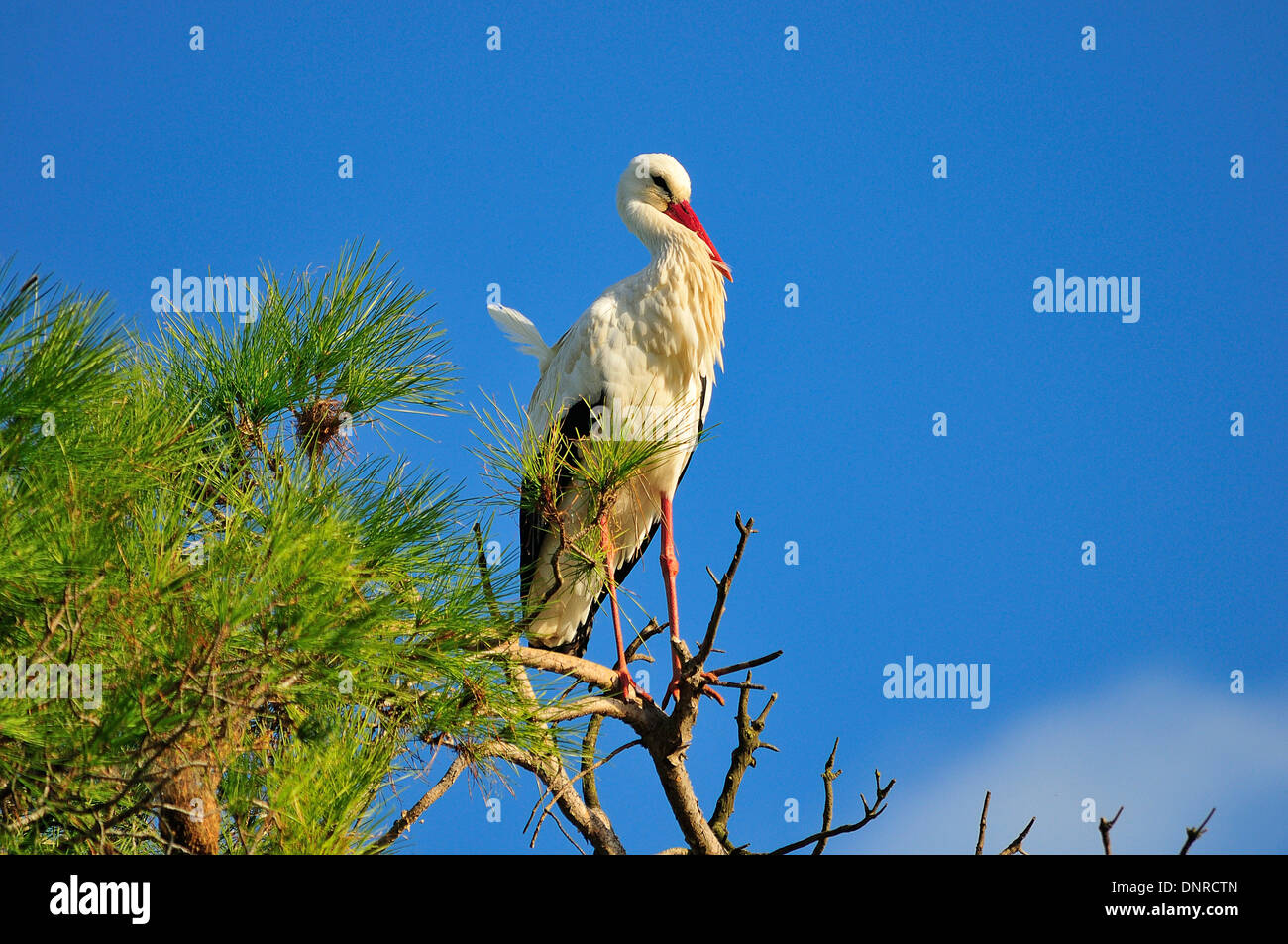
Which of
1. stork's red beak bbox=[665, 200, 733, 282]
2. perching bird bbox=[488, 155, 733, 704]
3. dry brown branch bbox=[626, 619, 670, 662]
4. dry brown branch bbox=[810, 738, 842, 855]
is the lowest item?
dry brown branch bbox=[810, 738, 842, 855]

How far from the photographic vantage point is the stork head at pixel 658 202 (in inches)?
173

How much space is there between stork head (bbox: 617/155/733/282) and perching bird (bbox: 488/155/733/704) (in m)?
0.01

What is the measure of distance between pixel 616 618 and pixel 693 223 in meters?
1.82

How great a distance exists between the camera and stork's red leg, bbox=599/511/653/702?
2.69 metres

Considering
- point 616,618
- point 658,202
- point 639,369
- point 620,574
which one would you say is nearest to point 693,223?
point 658,202

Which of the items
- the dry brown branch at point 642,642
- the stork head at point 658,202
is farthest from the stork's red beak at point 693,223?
the dry brown branch at point 642,642

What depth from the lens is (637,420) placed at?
3.71 m

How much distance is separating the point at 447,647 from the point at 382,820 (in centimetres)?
37

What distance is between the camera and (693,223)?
446cm

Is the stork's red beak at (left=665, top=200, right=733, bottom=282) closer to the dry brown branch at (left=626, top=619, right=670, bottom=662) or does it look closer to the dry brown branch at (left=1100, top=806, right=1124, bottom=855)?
the dry brown branch at (left=626, top=619, right=670, bottom=662)

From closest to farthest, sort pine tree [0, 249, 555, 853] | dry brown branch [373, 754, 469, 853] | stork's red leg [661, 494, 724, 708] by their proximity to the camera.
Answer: pine tree [0, 249, 555, 853] → dry brown branch [373, 754, 469, 853] → stork's red leg [661, 494, 724, 708]

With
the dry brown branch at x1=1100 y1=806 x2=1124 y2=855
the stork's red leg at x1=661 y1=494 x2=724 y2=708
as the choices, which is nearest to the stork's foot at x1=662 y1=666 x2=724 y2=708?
the stork's red leg at x1=661 y1=494 x2=724 y2=708
